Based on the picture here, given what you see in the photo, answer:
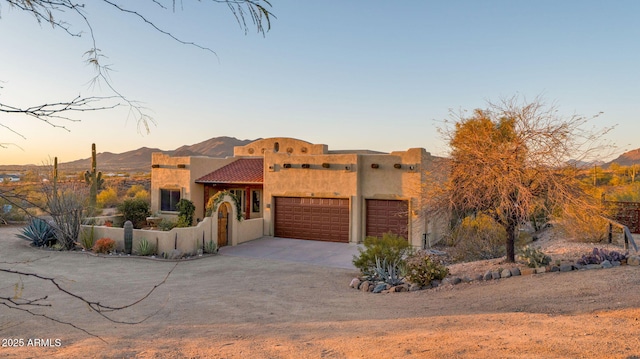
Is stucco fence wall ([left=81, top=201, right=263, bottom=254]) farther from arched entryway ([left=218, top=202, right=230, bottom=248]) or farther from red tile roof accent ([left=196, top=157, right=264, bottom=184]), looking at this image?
red tile roof accent ([left=196, top=157, right=264, bottom=184])

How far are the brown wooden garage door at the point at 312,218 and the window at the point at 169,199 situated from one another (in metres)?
6.81

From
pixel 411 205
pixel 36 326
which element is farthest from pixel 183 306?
pixel 411 205

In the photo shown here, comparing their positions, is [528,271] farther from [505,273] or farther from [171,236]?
[171,236]

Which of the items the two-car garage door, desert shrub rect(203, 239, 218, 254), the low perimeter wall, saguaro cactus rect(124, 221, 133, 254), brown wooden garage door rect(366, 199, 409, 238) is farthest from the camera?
the two-car garage door

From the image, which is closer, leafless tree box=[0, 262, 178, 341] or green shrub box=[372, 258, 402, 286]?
leafless tree box=[0, 262, 178, 341]

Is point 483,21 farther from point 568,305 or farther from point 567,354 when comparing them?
point 567,354

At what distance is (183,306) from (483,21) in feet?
60.0

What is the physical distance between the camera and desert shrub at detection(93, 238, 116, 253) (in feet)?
57.4

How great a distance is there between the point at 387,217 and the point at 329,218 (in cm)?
311

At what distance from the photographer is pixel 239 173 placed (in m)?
25.4

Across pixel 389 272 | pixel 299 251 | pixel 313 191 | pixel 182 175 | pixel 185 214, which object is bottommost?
pixel 299 251

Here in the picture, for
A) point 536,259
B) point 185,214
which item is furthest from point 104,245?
point 536,259

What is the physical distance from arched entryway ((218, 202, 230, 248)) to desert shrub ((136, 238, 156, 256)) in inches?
128

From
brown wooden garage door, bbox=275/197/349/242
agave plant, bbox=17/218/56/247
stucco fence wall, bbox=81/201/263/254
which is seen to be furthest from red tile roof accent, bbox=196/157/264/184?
agave plant, bbox=17/218/56/247
